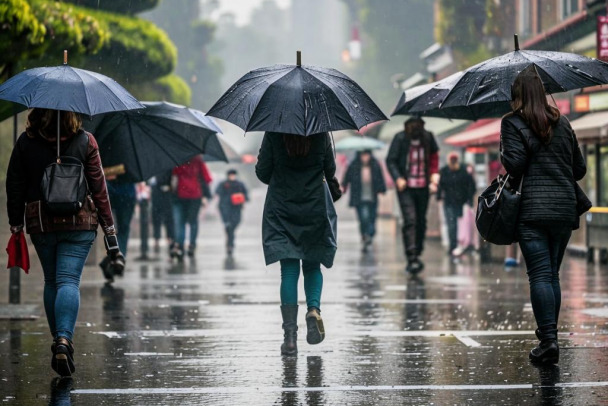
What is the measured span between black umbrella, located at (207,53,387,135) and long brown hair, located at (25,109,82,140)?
41.2 inches

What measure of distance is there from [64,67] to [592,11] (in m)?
15.4

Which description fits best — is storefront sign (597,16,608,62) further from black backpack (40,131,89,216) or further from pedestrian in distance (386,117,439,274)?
black backpack (40,131,89,216)

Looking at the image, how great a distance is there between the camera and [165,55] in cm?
2617

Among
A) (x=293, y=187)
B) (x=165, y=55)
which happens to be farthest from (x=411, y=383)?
(x=165, y=55)

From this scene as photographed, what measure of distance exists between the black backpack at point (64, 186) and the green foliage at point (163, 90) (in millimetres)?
19309

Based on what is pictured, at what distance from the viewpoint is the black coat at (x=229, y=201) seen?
885 inches

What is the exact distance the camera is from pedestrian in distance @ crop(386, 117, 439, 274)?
1468 centimetres

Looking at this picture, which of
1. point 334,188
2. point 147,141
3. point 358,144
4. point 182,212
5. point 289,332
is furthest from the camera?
point 358,144

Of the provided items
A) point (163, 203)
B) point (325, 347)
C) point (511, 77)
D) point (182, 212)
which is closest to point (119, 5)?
point (163, 203)

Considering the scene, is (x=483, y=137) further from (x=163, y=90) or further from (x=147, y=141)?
(x=163, y=90)

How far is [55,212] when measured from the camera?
24.4 feet

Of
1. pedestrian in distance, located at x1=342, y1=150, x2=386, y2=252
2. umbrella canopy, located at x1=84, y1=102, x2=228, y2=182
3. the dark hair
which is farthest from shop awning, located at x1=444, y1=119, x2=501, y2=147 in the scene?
the dark hair

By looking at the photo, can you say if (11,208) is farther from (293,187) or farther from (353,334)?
(353,334)

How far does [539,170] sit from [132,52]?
18084 mm
